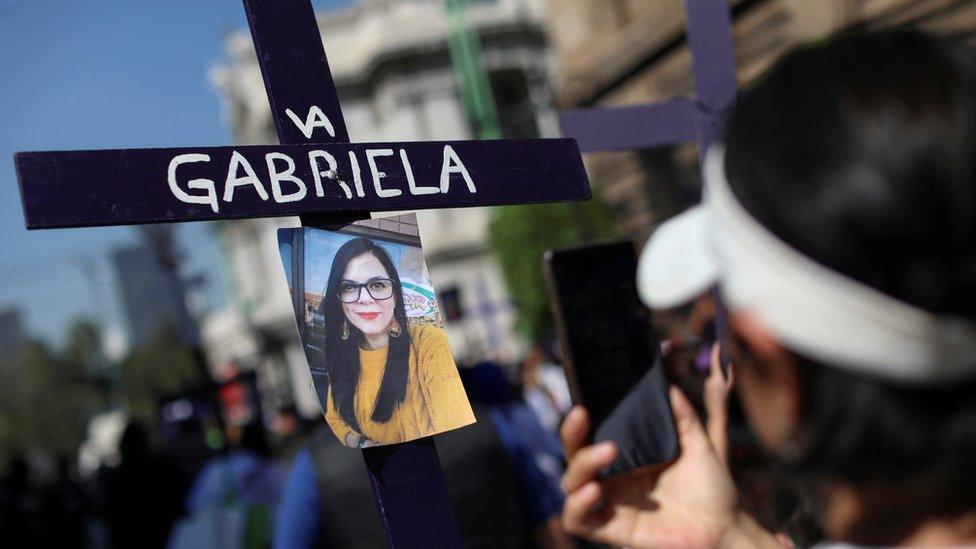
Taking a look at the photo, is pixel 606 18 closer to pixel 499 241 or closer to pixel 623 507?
pixel 499 241

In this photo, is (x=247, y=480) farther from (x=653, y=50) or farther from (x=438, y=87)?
(x=438, y=87)

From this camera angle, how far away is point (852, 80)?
0.90 metres

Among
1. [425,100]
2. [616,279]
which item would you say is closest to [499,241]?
[425,100]

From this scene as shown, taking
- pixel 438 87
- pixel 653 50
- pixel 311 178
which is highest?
pixel 438 87

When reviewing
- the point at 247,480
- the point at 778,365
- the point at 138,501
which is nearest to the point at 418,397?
the point at 778,365

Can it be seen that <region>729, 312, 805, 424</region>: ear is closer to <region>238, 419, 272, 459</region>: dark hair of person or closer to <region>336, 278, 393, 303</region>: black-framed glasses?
<region>336, 278, 393, 303</region>: black-framed glasses

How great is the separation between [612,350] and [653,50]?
442 inches

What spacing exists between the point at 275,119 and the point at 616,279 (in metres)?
0.64

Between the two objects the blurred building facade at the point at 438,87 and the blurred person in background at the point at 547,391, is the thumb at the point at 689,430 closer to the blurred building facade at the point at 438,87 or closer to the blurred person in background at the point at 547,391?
the blurred person in background at the point at 547,391

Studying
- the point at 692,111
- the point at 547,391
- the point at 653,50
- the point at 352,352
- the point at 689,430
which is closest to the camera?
the point at 352,352

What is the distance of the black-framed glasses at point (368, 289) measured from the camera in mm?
1479

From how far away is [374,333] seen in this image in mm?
1490

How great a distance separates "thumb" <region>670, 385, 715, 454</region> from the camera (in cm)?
161

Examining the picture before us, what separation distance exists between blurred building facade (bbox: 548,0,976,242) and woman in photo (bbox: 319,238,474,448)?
7.38 m
